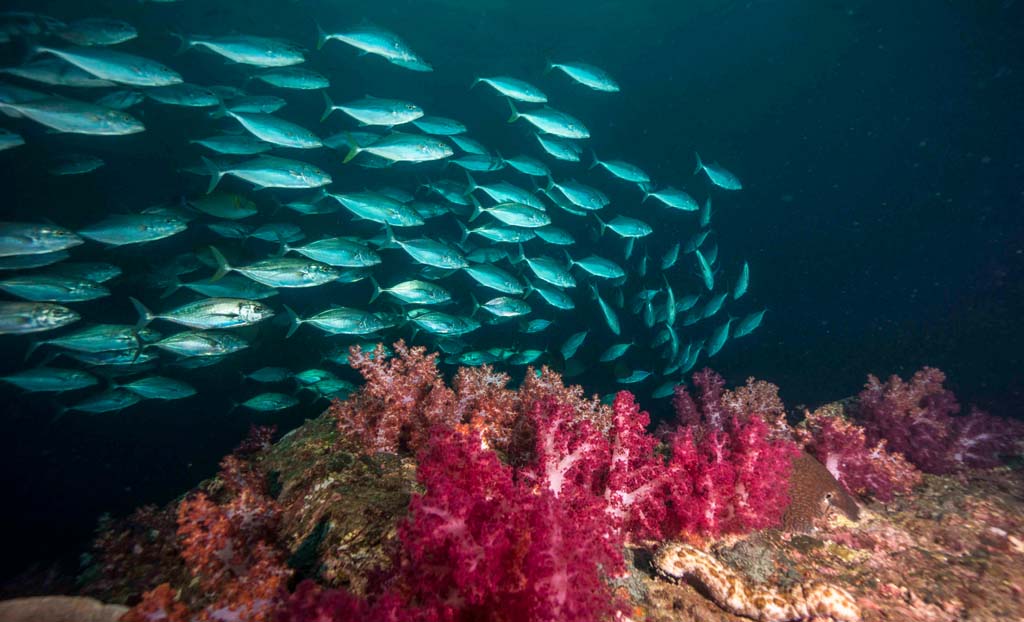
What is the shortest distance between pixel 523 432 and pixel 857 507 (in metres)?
3.57

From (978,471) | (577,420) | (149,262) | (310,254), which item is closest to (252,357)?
A: (149,262)

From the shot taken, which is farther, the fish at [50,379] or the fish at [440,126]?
→ the fish at [440,126]

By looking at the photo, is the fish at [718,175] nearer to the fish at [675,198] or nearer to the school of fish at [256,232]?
the school of fish at [256,232]

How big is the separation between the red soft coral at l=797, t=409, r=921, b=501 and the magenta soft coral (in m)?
0.73

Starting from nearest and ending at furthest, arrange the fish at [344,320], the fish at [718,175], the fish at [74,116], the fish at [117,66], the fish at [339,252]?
the fish at [74,116]
the fish at [117,66]
the fish at [339,252]
the fish at [344,320]
the fish at [718,175]

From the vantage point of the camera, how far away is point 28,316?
5551 millimetres

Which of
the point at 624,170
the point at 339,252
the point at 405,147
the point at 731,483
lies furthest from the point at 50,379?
the point at 624,170

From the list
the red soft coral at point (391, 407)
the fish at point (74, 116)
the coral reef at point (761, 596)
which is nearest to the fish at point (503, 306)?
the red soft coral at point (391, 407)

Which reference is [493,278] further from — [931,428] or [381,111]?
[931,428]

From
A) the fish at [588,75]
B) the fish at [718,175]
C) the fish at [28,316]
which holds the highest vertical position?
the fish at [718,175]

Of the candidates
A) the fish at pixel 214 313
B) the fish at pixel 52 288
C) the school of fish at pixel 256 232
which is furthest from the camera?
the school of fish at pixel 256 232

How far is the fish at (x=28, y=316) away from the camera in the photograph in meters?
5.50

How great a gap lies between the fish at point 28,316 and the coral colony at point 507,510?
325cm

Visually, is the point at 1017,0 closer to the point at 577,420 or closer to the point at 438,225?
the point at 438,225
